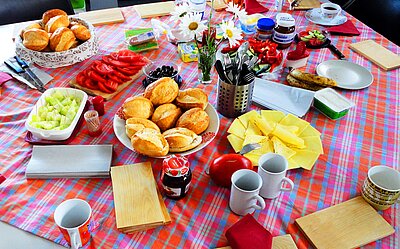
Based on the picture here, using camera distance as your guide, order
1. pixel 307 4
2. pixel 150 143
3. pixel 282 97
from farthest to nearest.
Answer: pixel 307 4, pixel 282 97, pixel 150 143

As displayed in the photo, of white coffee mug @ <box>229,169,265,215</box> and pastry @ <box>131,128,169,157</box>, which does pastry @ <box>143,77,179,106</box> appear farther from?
white coffee mug @ <box>229,169,265,215</box>

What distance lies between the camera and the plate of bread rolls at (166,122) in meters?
1.02

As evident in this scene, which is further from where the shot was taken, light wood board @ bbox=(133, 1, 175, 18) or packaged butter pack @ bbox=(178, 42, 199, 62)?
light wood board @ bbox=(133, 1, 175, 18)

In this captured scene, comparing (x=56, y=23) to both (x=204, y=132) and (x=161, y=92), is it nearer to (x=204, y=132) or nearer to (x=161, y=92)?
(x=161, y=92)

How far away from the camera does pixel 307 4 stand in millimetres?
1958

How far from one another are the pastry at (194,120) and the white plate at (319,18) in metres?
1.00

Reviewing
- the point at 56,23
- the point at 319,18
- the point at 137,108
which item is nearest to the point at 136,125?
the point at 137,108

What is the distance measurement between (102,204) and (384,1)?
1855mm

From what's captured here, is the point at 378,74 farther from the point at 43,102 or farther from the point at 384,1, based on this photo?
the point at 43,102

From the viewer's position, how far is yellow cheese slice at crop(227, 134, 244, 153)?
1111 millimetres

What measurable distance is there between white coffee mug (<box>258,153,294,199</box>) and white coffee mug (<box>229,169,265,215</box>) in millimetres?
34

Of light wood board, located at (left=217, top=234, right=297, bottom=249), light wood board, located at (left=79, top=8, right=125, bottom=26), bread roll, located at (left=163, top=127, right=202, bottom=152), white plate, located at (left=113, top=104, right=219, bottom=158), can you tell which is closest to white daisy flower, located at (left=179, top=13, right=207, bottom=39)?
white plate, located at (left=113, top=104, right=219, bottom=158)

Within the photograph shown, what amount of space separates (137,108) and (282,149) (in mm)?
444

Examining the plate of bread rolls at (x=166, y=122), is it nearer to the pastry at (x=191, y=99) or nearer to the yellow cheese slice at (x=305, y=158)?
the pastry at (x=191, y=99)
